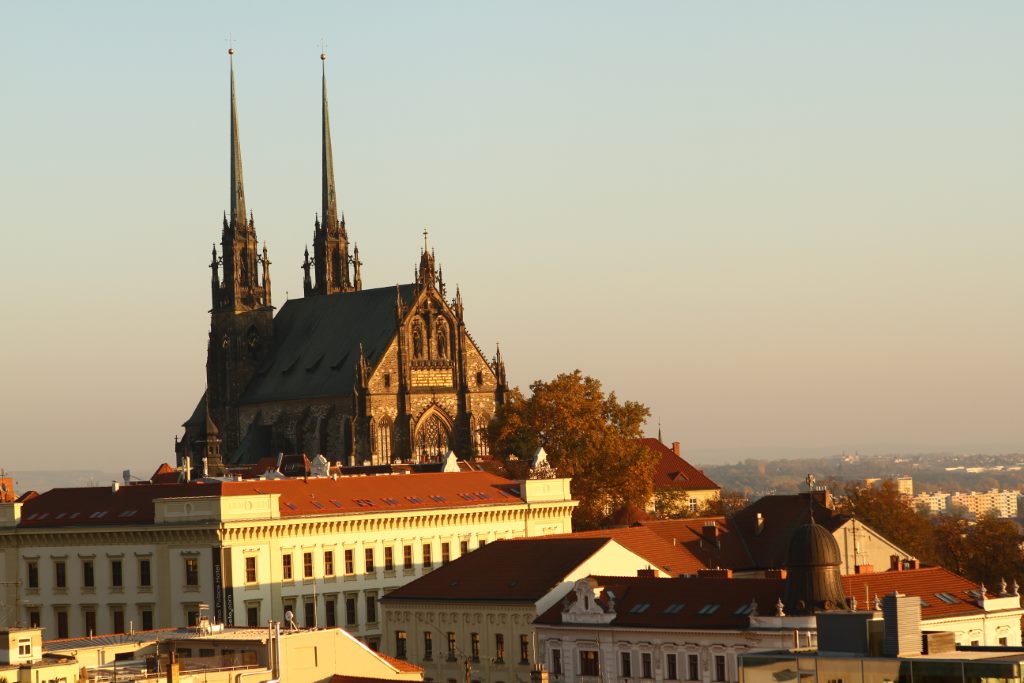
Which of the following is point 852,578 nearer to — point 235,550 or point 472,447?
point 235,550

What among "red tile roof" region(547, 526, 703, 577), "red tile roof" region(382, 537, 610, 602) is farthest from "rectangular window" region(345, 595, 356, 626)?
"red tile roof" region(547, 526, 703, 577)

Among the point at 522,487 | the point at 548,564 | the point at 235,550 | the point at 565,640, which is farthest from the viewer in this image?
the point at 522,487

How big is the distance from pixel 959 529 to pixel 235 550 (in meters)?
53.4

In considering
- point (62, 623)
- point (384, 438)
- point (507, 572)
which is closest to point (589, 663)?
point (507, 572)

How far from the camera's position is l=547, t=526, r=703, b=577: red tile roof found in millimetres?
108750

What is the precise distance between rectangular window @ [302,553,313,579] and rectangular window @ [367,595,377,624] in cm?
362

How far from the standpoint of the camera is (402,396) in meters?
177

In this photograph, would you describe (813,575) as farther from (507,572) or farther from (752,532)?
(752,532)

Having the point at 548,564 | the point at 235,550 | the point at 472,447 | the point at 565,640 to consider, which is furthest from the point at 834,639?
the point at 472,447

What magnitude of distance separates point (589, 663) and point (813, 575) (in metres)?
10.8

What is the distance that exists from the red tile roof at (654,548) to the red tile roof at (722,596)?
41.5 feet

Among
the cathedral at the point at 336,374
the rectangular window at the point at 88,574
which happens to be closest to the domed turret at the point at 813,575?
the rectangular window at the point at 88,574

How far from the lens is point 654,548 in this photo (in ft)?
365

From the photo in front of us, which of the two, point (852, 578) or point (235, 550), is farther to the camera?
point (235, 550)
